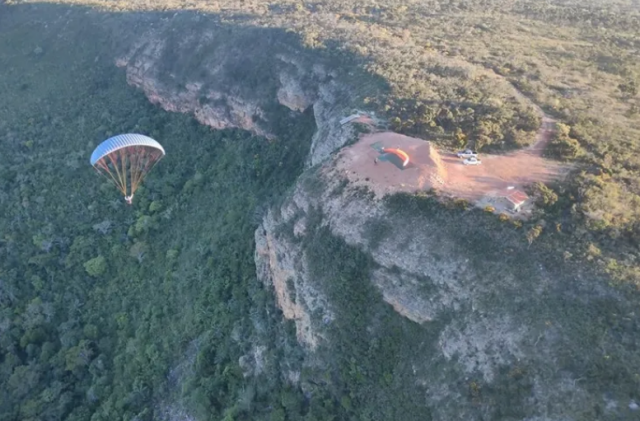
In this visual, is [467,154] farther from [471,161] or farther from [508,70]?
[508,70]

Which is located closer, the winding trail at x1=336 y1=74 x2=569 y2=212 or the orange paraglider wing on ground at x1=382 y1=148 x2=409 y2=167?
the winding trail at x1=336 y1=74 x2=569 y2=212

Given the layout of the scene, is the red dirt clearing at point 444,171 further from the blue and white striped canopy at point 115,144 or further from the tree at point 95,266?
the tree at point 95,266

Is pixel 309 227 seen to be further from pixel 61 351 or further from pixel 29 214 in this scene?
pixel 29 214

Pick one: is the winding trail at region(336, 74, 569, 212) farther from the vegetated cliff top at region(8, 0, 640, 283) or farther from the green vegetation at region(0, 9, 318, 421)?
the green vegetation at region(0, 9, 318, 421)

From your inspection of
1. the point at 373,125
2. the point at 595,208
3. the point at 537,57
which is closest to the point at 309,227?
the point at 373,125

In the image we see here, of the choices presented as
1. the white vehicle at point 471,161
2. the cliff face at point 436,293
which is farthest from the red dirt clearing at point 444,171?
the cliff face at point 436,293

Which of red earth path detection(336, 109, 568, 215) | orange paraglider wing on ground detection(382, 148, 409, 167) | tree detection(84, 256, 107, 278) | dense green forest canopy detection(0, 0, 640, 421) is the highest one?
orange paraglider wing on ground detection(382, 148, 409, 167)

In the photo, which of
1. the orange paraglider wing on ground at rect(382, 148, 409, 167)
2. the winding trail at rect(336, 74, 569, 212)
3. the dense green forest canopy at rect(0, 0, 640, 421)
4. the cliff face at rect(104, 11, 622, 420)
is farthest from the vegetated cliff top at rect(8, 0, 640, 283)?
the orange paraglider wing on ground at rect(382, 148, 409, 167)
